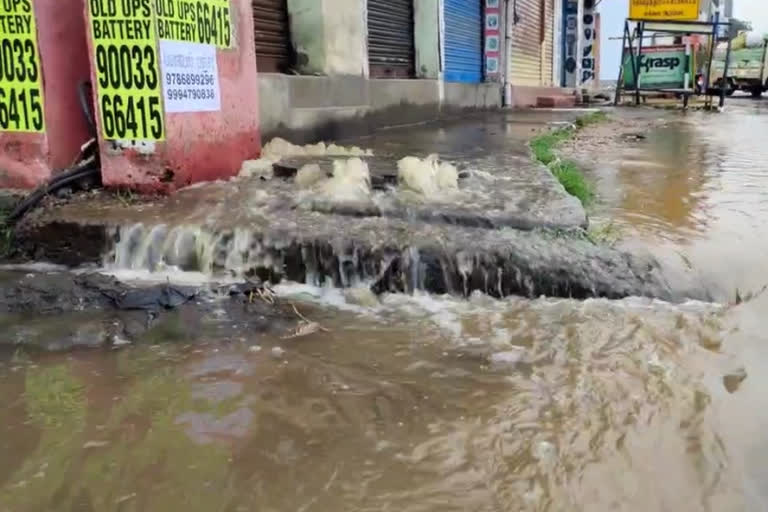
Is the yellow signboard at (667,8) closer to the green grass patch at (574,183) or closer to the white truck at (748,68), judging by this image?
the white truck at (748,68)

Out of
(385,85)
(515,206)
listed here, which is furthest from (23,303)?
(385,85)

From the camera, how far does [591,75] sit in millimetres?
23203

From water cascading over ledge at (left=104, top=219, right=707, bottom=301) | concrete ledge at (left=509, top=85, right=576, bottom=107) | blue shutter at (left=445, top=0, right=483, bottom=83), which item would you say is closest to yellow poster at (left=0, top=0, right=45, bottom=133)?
water cascading over ledge at (left=104, top=219, right=707, bottom=301)

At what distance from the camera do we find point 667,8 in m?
21.3

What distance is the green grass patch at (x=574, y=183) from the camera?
15.6 feet

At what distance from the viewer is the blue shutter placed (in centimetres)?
1228

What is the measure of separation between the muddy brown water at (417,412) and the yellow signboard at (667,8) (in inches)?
799

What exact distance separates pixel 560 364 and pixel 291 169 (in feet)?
9.30

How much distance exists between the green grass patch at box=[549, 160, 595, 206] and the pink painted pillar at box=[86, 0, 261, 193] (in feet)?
7.52

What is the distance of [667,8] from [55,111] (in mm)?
21193

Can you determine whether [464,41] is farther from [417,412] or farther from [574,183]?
[417,412]

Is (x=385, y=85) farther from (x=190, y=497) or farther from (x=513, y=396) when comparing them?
(x=190, y=497)

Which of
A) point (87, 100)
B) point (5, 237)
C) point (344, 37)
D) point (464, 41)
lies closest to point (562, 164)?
point (344, 37)

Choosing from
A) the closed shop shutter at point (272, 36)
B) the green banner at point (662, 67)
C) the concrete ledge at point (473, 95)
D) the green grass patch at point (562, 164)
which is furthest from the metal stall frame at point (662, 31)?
the closed shop shutter at point (272, 36)
